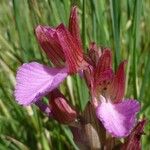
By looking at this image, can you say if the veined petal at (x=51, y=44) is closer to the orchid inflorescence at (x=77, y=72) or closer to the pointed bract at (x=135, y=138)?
the orchid inflorescence at (x=77, y=72)

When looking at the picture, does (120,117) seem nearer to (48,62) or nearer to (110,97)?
(110,97)

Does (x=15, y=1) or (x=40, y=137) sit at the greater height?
(x=15, y=1)

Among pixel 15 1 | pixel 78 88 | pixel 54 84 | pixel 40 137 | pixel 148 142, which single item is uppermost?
pixel 15 1

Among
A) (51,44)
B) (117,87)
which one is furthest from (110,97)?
(51,44)

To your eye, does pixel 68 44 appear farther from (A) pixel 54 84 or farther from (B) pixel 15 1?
(B) pixel 15 1

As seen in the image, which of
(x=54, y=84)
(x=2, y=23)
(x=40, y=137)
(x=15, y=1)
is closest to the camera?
(x=54, y=84)

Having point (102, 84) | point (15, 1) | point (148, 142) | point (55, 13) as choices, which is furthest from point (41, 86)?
point (148, 142)

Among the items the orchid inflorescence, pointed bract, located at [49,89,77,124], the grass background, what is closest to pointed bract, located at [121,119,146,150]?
→ the orchid inflorescence
